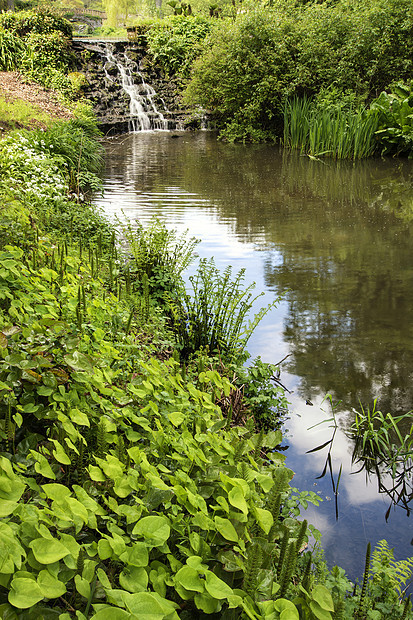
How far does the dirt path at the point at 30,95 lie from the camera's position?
47.2ft

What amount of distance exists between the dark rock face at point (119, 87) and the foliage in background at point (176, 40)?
0.52 meters

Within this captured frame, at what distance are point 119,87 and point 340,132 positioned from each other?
41.5 ft

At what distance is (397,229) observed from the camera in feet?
25.9

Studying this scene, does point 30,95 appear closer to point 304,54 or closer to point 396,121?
point 304,54

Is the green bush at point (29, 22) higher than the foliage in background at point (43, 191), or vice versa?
the green bush at point (29, 22)

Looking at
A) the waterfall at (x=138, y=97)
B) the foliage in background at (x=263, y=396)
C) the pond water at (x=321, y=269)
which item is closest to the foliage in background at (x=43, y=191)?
the pond water at (x=321, y=269)

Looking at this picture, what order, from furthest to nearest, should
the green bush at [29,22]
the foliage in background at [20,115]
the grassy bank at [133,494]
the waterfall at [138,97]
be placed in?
the green bush at [29,22]
the waterfall at [138,97]
the foliage in background at [20,115]
the grassy bank at [133,494]

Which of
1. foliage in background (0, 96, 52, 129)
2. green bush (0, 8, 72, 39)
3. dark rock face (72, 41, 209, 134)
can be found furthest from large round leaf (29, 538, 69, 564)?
green bush (0, 8, 72, 39)

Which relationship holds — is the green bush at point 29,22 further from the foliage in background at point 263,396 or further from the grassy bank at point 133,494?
the foliage in background at point 263,396

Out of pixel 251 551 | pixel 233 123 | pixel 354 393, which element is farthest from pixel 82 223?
pixel 233 123

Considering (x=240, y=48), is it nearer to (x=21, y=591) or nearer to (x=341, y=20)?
(x=341, y=20)

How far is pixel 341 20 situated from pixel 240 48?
3.03 m

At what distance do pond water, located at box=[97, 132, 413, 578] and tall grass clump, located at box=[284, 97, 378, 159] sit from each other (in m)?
0.42

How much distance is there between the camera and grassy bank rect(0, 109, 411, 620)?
1.36 meters
